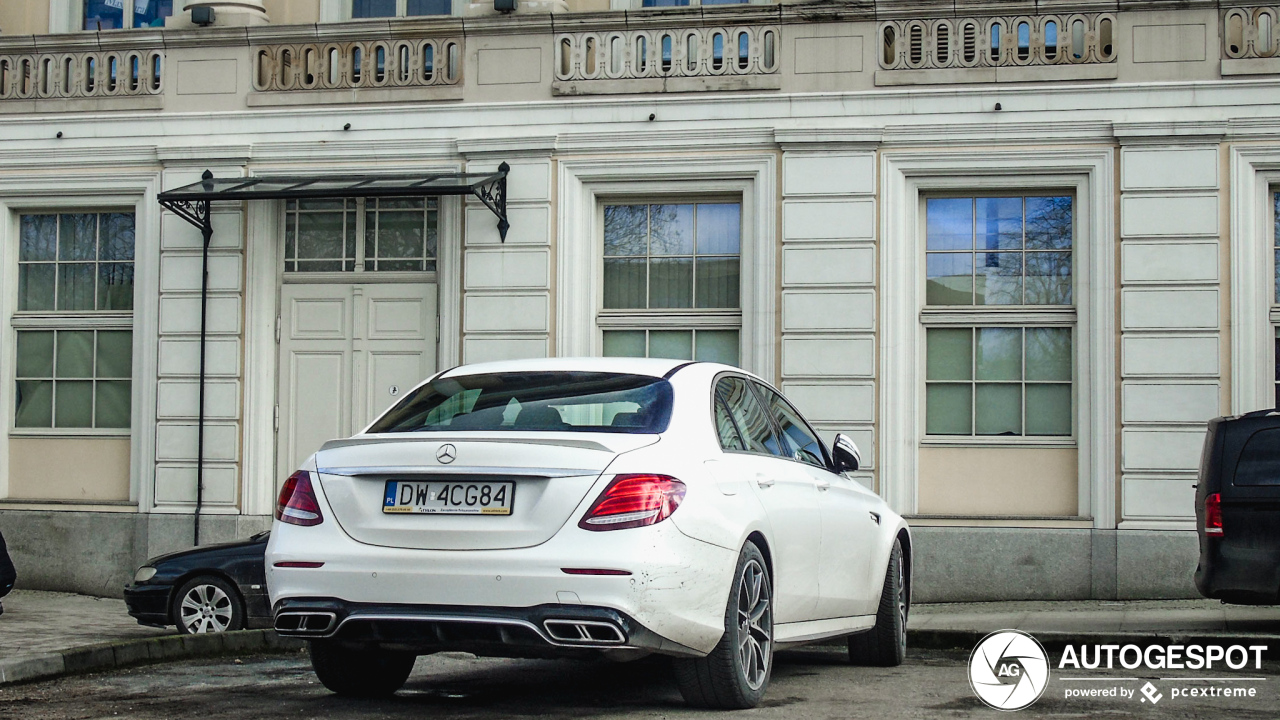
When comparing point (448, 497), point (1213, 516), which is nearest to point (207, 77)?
point (1213, 516)

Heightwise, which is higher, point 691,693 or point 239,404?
point 239,404

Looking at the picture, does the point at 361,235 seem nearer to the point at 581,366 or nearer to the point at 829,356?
the point at 829,356

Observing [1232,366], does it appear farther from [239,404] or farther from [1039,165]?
[239,404]

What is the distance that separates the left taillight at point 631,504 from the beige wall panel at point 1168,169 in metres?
9.09

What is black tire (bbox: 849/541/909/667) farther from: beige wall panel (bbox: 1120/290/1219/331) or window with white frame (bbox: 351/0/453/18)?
window with white frame (bbox: 351/0/453/18)

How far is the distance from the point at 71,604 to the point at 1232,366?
10.5 metres

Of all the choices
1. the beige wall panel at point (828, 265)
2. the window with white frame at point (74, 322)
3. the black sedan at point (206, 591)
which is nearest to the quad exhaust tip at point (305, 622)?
the black sedan at point (206, 591)

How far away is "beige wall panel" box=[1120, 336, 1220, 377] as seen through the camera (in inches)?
540

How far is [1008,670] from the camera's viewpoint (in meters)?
8.59

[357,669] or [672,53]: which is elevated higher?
[672,53]

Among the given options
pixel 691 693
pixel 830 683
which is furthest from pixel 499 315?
pixel 691 693

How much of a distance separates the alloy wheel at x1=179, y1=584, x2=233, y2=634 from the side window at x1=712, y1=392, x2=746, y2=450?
5.46 m

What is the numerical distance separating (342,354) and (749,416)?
8.67m

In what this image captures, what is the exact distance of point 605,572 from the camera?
19.4ft
